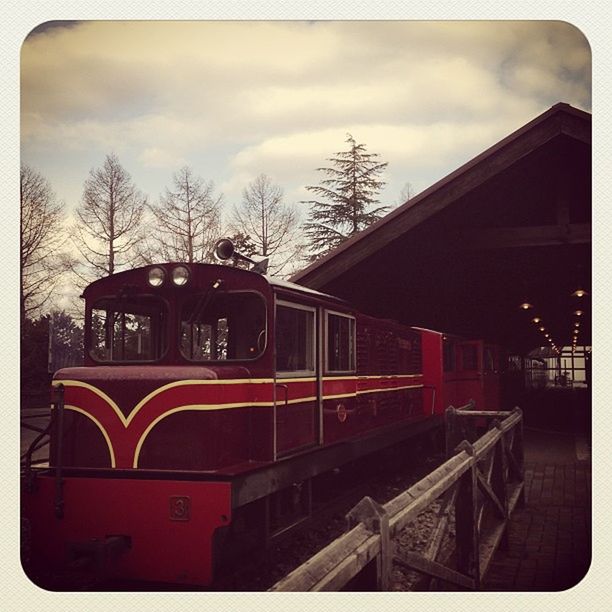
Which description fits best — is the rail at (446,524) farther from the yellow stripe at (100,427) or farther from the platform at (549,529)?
the yellow stripe at (100,427)

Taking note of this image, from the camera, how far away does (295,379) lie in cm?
638

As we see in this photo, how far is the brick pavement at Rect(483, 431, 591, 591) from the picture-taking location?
5357 millimetres

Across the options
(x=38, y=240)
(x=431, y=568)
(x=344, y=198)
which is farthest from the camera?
(x=344, y=198)

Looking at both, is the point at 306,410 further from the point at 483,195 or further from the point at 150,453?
the point at 483,195

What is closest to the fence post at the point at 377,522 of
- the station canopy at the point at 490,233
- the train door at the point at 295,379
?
the train door at the point at 295,379

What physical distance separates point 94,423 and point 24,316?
3.30 ft

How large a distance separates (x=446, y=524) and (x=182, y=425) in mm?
2098

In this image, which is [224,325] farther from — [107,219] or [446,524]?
[446,524]

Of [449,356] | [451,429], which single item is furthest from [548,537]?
[449,356]

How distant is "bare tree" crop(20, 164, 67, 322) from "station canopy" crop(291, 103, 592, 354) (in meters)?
3.04

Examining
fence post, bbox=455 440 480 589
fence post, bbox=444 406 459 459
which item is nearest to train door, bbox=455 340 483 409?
fence post, bbox=444 406 459 459

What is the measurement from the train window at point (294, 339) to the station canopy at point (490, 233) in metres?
1.53

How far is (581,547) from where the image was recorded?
5.93 m

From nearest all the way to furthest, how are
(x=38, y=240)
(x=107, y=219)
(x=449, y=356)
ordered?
(x=38, y=240), (x=107, y=219), (x=449, y=356)
